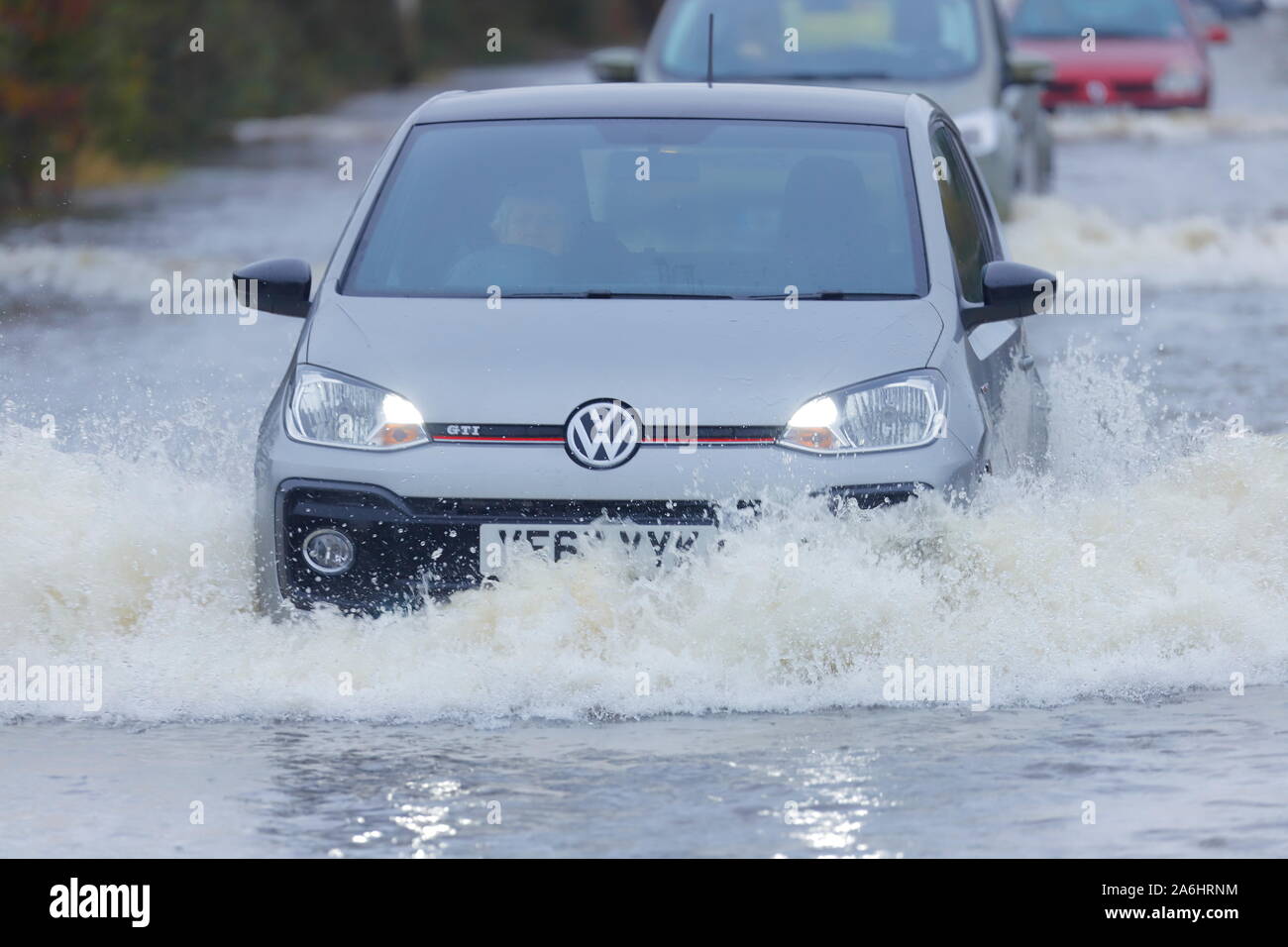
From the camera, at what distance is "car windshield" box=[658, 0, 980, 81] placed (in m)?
16.0

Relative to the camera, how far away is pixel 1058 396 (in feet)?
33.6

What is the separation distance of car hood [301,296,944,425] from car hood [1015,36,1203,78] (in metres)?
18.7

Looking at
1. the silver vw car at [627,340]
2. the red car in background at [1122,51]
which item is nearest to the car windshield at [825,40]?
the silver vw car at [627,340]

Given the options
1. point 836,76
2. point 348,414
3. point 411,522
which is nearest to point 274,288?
point 348,414

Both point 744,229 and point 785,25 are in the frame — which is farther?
point 785,25

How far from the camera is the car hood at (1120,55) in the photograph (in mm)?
26031

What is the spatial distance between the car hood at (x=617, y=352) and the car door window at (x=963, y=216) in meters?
0.54

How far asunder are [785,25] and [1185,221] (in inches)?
210

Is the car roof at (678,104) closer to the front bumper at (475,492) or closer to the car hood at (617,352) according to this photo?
the car hood at (617,352)

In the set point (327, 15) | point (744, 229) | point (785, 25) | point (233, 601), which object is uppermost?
point (327, 15)

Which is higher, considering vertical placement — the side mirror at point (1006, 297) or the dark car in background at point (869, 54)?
the dark car in background at point (869, 54)
